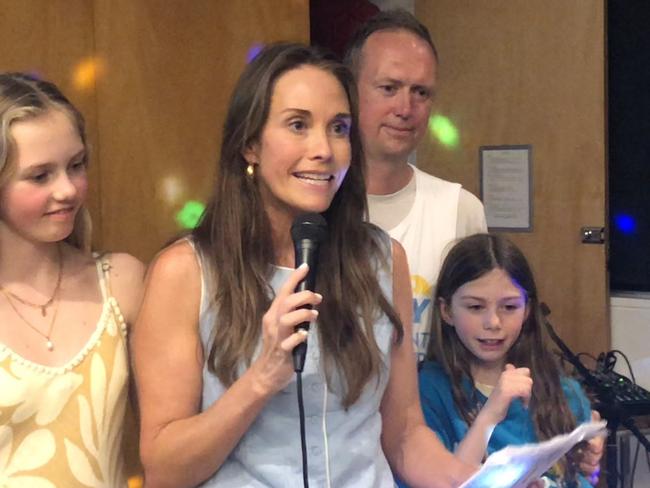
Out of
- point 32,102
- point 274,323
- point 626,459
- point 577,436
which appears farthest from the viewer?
point 626,459

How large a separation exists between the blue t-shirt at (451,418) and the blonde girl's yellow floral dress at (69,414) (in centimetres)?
73

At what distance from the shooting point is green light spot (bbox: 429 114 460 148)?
11.3 feet

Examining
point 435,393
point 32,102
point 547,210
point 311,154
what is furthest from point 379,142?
point 547,210

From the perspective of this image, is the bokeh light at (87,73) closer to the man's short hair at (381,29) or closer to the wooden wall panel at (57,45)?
the wooden wall panel at (57,45)

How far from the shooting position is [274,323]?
116 cm

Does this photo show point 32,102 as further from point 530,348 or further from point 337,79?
point 530,348

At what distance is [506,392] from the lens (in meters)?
1.81

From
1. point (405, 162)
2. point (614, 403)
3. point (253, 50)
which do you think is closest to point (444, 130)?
point (253, 50)

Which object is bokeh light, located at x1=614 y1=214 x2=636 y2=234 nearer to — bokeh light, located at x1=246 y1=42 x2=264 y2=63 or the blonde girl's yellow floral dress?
bokeh light, located at x1=246 y1=42 x2=264 y2=63

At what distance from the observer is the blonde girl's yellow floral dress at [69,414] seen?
1.36m

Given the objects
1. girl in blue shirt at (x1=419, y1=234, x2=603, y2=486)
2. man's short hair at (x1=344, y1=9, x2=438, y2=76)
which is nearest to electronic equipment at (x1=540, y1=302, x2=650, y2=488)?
girl in blue shirt at (x1=419, y1=234, x2=603, y2=486)

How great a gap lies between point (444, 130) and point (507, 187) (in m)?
0.34

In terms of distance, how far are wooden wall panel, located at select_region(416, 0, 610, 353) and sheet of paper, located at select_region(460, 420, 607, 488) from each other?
6.29 ft

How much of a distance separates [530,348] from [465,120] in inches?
57.8
